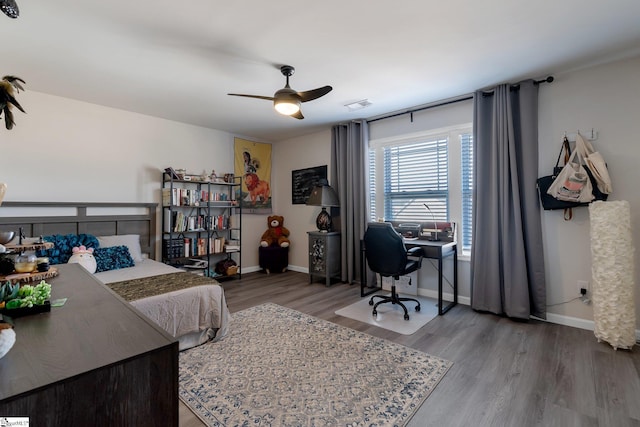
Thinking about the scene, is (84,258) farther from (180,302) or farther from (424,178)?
(424,178)

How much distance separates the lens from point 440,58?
250cm

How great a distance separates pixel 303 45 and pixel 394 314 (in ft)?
8.82

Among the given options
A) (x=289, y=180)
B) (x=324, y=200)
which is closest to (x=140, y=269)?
(x=324, y=200)

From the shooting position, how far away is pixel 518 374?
6.57 ft

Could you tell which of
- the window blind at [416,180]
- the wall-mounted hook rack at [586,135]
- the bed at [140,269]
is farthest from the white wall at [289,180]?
the wall-mounted hook rack at [586,135]

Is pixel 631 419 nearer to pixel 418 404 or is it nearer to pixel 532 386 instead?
pixel 532 386

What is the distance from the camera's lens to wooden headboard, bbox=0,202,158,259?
3.09m

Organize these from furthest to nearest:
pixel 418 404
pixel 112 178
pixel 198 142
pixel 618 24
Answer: pixel 198 142, pixel 112 178, pixel 618 24, pixel 418 404

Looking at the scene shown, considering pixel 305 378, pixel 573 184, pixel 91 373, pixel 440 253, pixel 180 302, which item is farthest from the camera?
pixel 440 253

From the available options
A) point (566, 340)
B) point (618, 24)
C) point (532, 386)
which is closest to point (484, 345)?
point (532, 386)

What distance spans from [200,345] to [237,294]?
4.60ft

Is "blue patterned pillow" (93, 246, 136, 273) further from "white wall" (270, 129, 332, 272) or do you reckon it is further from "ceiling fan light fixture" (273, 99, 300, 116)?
"white wall" (270, 129, 332, 272)

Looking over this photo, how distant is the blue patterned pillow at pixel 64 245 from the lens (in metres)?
2.80

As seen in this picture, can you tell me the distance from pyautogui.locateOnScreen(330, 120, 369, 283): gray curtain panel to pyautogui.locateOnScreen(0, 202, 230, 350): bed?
2146 mm
